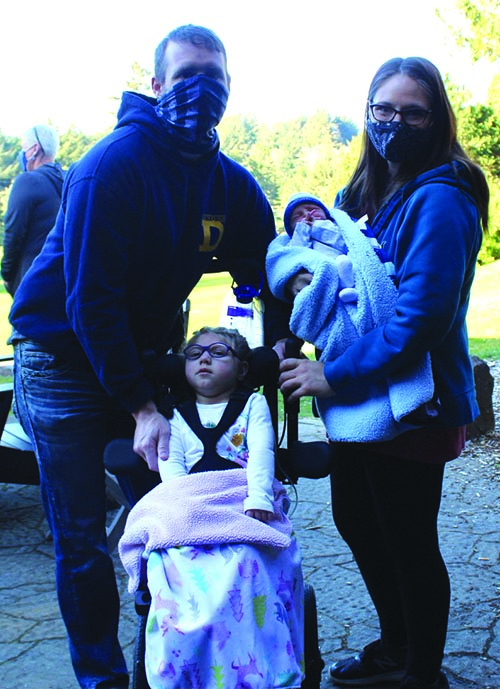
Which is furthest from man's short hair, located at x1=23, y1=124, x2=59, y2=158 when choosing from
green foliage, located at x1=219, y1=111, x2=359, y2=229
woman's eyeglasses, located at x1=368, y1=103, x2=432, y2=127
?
green foliage, located at x1=219, y1=111, x2=359, y2=229

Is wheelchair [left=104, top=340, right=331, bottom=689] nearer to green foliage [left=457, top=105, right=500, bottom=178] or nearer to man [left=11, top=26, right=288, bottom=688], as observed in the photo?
man [left=11, top=26, right=288, bottom=688]

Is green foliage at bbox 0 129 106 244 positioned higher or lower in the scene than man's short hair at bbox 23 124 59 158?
higher

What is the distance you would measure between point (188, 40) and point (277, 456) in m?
1.25

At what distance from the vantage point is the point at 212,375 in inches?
93.8

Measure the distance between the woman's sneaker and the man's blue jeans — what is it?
31.9 inches

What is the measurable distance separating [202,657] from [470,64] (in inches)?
593

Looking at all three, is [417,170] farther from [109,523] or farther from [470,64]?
[470,64]

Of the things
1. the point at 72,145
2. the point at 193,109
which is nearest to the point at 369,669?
the point at 193,109

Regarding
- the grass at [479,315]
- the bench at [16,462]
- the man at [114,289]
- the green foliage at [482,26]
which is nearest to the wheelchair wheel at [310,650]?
the man at [114,289]

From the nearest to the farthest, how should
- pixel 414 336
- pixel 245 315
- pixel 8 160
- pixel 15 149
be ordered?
pixel 414 336 < pixel 245 315 < pixel 8 160 < pixel 15 149

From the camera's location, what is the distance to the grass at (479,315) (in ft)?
35.3

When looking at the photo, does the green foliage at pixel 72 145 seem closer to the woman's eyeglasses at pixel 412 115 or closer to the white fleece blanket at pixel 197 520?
the woman's eyeglasses at pixel 412 115

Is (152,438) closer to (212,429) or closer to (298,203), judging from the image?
(212,429)

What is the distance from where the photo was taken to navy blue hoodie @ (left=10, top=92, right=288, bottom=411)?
2.25 metres
